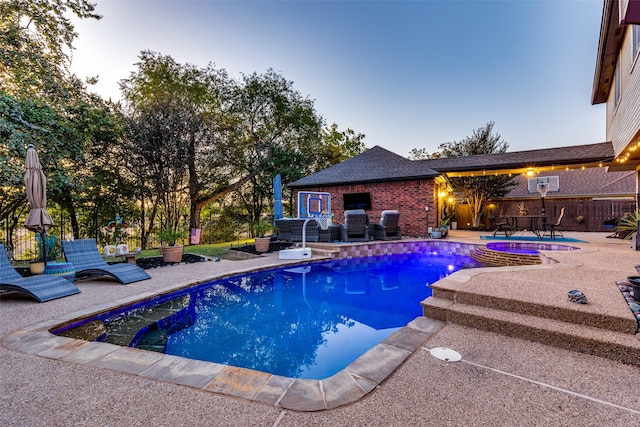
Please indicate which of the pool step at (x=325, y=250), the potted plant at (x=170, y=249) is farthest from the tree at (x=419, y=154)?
the potted plant at (x=170, y=249)

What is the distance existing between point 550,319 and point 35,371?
4.55m

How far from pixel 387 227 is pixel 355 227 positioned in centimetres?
132

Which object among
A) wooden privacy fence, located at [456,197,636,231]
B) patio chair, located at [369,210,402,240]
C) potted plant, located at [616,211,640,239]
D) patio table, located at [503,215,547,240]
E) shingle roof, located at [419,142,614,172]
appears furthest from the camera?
wooden privacy fence, located at [456,197,636,231]

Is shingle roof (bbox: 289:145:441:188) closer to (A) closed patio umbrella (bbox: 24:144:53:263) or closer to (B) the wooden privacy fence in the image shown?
(B) the wooden privacy fence

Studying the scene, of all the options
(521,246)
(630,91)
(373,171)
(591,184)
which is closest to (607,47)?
(630,91)

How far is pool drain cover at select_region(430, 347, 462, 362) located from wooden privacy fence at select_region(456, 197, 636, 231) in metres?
15.2

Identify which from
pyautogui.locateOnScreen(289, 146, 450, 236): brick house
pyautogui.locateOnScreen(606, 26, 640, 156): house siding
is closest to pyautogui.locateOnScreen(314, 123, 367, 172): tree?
pyautogui.locateOnScreen(289, 146, 450, 236): brick house

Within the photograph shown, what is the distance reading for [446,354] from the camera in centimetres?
232

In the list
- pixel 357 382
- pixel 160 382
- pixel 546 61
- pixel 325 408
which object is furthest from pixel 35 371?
pixel 546 61

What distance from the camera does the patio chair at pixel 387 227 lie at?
1038cm

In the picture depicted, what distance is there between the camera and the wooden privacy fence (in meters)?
13.4

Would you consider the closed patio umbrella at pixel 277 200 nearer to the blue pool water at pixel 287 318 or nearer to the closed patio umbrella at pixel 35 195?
the blue pool water at pixel 287 318

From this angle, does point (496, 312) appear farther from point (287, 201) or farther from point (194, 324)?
point (287, 201)

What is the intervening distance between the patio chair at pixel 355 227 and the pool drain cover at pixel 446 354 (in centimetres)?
767
